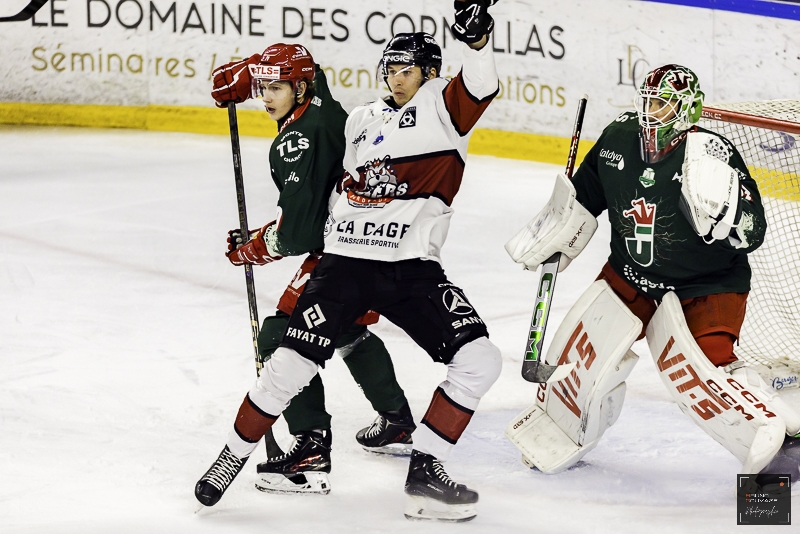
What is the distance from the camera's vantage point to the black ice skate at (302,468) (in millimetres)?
2857

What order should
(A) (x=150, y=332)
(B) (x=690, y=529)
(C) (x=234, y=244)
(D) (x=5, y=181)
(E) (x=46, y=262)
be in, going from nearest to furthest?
(B) (x=690, y=529)
(C) (x=234, y=244)
(A) (x=150, y=332)
(E) (x=46, y=262)
(D) (x=5, y=181)

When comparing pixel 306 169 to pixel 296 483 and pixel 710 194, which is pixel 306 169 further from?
pixel 710 194

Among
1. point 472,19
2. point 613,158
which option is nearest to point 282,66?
point 472,19

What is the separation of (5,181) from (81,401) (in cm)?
282

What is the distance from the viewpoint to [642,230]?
9.25ft

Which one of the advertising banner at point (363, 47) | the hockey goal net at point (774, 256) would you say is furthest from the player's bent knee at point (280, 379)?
the advertising banner at point (363, 47)

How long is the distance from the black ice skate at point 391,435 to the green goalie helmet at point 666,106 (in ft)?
3.40

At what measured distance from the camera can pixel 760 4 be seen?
6148mm

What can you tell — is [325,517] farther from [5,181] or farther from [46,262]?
[5,181]

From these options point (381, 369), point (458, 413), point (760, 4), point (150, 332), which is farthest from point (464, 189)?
point (458, 413)

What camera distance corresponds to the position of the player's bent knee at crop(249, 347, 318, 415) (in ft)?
8.71

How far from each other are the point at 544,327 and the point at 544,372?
0.41 ft

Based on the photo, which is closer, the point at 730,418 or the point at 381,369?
the point at 730,418

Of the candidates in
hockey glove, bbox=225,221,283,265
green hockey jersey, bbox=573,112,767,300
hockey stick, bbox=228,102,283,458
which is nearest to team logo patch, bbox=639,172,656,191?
green hockey jersey, bbox=573,112,767,300
